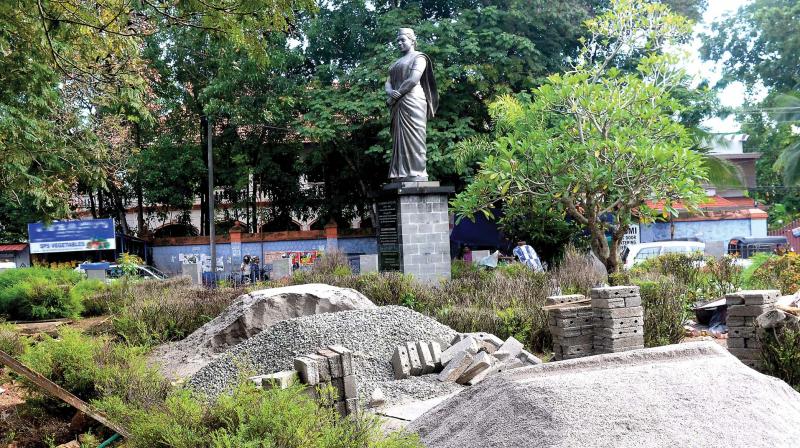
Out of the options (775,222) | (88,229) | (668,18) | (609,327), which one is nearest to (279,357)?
(609,327)

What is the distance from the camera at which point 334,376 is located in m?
4.61

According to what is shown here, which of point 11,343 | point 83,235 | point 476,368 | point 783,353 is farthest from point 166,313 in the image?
point 83,235

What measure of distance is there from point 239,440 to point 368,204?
20927 millimetres

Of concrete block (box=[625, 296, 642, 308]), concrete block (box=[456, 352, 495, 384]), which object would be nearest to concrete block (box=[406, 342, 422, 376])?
concrete block (box=[456, 352, 495, 384])

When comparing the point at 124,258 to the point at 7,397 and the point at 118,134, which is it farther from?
the point at 7,397

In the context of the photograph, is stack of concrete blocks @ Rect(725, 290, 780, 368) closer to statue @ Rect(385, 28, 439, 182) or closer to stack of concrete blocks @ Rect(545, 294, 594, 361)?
stack of concrete blocks @ Rect(545, 294, 594, 361)

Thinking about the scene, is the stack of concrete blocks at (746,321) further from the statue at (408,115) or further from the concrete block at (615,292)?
the statue at (408,115)

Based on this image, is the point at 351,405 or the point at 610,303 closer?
the point at 351,405

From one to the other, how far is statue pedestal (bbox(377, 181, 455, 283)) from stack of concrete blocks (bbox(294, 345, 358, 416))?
29.8ft

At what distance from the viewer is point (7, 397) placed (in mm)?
7254

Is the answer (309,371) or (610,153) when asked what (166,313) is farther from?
(610,153)

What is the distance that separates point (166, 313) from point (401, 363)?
4807mm

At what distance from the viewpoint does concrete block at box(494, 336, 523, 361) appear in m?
7.46

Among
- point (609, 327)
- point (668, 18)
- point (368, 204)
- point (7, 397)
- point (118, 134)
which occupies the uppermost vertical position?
point (668, 18)
